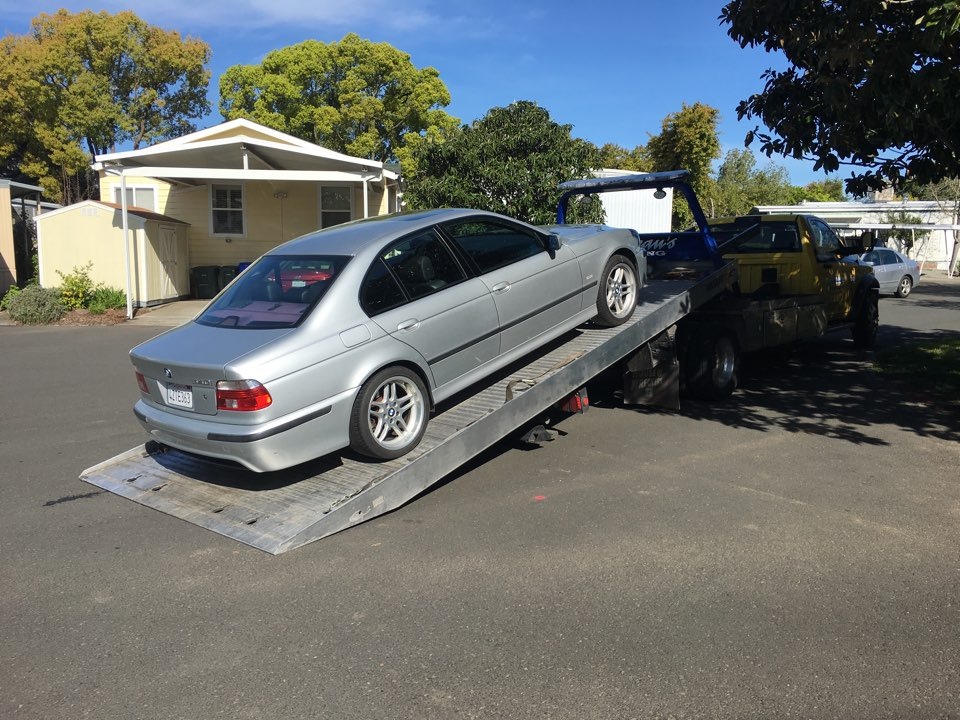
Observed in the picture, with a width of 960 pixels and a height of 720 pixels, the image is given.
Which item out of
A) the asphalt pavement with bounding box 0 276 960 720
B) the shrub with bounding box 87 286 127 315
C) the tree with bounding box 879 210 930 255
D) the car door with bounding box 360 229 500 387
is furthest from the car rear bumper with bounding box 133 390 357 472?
the tree with bounding box 879 210 930 255

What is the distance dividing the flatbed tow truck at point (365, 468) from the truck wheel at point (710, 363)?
728 millimetres

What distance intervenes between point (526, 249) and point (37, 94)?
107ft

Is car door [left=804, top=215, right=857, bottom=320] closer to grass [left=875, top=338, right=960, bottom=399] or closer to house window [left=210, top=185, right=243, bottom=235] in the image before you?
grass [left=875, top=338, right=960, bottom=399]

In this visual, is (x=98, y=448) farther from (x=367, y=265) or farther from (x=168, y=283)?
(x=168, y=283)

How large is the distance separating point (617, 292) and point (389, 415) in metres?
2.97

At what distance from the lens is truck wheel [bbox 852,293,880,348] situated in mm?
11586

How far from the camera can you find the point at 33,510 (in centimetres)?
530

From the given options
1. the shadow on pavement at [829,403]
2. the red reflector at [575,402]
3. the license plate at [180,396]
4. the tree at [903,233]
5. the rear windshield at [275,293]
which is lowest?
the shadow on pavement at [829,403]

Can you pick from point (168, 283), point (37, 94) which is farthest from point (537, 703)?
point (37, 94)

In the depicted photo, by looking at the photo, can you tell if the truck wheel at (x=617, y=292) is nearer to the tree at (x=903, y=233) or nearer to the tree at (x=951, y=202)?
the tree at (x=951, y=202)

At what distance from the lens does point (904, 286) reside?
22.0 meters

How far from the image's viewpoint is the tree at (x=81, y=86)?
31.1m

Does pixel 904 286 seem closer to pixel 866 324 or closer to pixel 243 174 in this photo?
pixel 866 324

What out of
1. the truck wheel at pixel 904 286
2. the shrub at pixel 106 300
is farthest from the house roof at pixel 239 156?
the truck wheel at pixel 904 286
